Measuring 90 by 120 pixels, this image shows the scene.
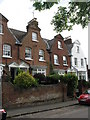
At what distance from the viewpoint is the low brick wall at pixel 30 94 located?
1437 cm

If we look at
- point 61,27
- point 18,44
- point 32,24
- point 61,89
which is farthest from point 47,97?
point 32,24

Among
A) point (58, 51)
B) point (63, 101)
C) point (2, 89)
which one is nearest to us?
point (2, 89)

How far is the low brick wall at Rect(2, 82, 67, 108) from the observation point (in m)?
14.4

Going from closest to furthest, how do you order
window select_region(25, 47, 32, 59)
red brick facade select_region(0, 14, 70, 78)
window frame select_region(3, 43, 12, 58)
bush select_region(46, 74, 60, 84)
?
1. bush select_region(46, 74, 60, 84)
2. window frame select_region(3, 43, 12, 58)
3. red brick facade select_region(0, 14, 70, 78)
4. window select_region(25, 47, 32, 59)

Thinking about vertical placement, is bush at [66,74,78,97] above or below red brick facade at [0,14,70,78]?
below

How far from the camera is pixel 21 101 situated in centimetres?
1520

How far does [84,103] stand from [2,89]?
7633mm

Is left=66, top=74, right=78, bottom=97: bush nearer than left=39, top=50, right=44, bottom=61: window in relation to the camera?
Yes

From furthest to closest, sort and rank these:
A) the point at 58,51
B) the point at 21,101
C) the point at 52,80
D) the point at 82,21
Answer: the point at 58,51, the point at 52,80, the point at 21,101, the point at 82,21

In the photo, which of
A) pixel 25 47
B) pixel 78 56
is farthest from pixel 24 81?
pixel 78 56

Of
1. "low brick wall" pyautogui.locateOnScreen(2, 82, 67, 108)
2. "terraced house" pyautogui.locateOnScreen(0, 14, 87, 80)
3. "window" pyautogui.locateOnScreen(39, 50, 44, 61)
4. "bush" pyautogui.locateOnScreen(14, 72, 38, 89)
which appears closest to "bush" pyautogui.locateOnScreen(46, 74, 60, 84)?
"low brick wall" pyautogui.locateOnScreen(2, 82, 67, 108)

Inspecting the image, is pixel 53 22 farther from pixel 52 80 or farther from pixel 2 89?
pixel 52 80

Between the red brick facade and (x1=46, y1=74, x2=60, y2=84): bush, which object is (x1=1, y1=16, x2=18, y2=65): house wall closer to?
the red brick facade

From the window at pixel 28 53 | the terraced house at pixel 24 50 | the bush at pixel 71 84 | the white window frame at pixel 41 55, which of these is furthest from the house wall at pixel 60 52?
the bush at pixel 71 84
